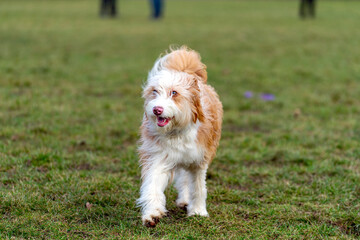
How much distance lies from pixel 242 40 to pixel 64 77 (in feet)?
26.2

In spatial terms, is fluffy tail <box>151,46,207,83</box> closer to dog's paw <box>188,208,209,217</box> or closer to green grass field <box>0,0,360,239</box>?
dog's paw <box>188,208,209,217</box>

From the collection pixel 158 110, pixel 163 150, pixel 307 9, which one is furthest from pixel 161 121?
pixel 307 9

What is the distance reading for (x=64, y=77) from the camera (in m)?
10.9

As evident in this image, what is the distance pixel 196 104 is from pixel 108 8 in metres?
22.8

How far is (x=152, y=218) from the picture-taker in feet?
14.0

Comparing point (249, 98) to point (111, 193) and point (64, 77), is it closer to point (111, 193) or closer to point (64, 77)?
point (64, 77)

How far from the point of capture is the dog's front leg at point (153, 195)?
424cm

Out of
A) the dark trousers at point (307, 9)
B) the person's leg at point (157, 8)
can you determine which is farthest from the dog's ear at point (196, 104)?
the dark trousers at point (307, 9)

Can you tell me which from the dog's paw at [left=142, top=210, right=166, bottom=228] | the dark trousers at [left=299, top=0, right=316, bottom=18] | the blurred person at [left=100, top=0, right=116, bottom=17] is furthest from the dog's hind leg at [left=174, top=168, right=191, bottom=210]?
the dark trousers at [left=299, top=0, right=316, bottom=18]

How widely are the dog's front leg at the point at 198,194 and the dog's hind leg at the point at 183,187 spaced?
15 cm

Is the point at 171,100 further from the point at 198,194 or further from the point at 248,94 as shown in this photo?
the point at 248,94

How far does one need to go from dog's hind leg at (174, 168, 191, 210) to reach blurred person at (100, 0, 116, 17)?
21941 millimetres

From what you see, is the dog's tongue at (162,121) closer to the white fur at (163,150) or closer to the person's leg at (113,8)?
the white fur at (163,150)

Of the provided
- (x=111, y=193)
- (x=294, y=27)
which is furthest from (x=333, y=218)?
(x=294, y=27)
